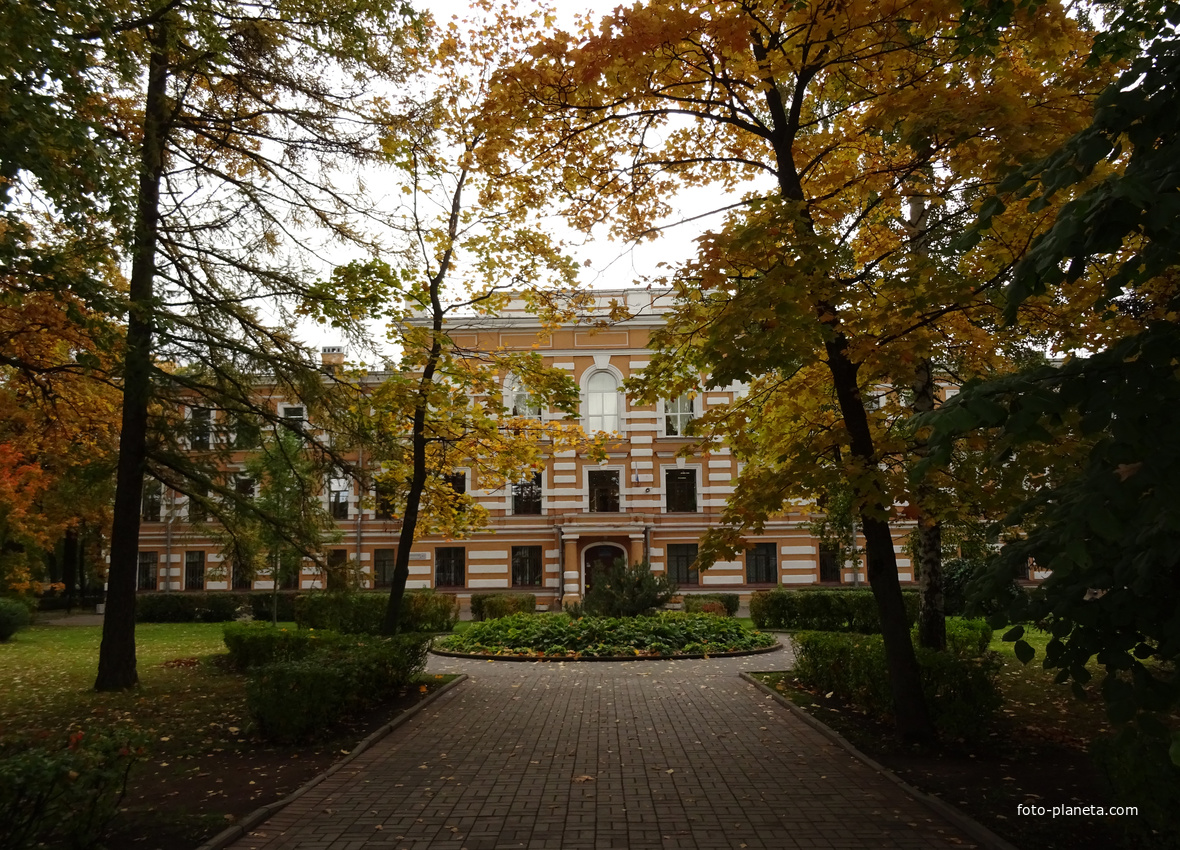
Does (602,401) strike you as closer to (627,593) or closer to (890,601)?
(627,593)

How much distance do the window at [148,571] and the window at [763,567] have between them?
28547 mm

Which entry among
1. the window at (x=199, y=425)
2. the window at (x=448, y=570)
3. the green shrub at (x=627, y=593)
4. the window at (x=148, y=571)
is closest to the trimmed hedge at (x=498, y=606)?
the green shrub at (x=627, y=593)

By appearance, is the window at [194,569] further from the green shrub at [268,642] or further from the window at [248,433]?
the window at [248,433]

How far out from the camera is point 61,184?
7.05 m

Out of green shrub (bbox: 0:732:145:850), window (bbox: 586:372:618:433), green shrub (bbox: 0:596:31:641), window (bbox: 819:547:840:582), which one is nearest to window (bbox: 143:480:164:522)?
green shrub (bbox: 0:596:31:641)

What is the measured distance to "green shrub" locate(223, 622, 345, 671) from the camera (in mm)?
12578

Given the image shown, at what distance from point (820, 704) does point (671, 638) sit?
762cm

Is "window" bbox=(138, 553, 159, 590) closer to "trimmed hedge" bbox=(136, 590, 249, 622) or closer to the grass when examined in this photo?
"trimmed hedge" bbox=(136, 590, 249, 622)

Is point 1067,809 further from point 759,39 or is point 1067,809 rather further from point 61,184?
point 61,184

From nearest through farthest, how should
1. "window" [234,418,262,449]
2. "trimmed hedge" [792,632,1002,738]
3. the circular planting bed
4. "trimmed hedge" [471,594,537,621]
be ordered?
"trimmed hedge" [792,632,1002,738], "window" [234,418,262,449], the circular planting bed, "trimmed hedge" [471,594,537,621]

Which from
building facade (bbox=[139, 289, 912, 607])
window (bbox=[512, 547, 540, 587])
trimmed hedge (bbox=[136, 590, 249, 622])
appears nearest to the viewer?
trimmed hedge (bbox=[136, 590, 249, 622])

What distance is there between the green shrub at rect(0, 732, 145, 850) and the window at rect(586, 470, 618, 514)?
30746mm

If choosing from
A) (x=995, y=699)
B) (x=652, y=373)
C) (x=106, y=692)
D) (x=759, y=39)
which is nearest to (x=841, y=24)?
(x=759, y=39)

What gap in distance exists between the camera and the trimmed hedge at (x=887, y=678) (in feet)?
27.8
